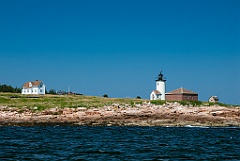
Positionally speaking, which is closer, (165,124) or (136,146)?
(136,146)

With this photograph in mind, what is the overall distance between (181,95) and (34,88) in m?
35.5

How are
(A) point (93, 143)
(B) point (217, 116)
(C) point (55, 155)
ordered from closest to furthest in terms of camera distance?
(C) point (55, 155) < (A) point (93, 143) < (B) point (217, 116)

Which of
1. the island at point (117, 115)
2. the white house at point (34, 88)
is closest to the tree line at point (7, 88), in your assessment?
the white house at point (34, 88)

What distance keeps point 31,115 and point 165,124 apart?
17.7 m

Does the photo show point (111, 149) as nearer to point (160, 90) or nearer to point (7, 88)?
point (160, 90)

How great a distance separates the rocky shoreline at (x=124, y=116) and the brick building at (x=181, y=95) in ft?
80.4

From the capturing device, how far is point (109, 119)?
50531 millimetres

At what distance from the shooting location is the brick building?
7956 cm

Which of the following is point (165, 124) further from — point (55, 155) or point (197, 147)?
point (55, 155)

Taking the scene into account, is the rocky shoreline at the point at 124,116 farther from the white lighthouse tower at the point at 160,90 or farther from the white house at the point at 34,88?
the white house at the point at 34,88

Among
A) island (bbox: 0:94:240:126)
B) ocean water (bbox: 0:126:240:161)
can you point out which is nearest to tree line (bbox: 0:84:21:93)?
island (bbox: 0:94:240:126)

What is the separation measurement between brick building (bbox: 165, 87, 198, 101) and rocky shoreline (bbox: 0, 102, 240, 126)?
24518 mm

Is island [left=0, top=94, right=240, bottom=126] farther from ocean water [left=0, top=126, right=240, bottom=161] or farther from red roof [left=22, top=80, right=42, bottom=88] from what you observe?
red roof [left=22, top=80, right=42, bottom=88]

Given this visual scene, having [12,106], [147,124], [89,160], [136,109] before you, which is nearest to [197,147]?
[89,160]
